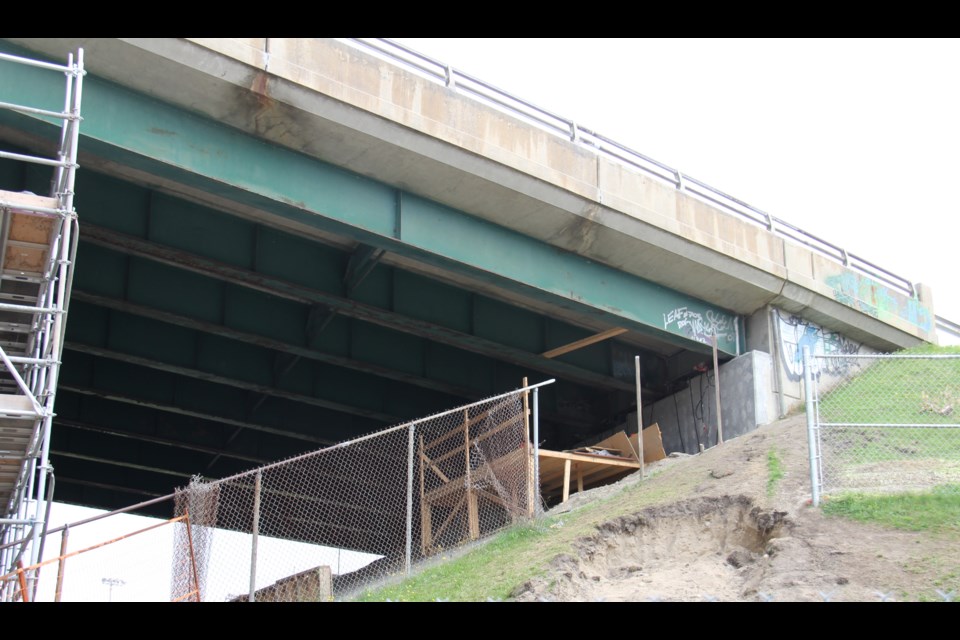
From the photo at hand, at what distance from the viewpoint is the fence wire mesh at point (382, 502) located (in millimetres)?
15203

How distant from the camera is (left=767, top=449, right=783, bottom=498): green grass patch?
16109 mm

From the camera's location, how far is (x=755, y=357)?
79.0ft

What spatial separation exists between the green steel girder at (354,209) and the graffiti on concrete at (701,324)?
0.09ft

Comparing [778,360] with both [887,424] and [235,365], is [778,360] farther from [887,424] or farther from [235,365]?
[235,365]

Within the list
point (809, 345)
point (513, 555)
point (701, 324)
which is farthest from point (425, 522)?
point (809, 345)

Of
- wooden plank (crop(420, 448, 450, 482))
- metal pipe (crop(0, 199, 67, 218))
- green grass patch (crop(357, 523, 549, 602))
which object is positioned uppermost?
metal pipe (crop(0, 199, 67, 218))

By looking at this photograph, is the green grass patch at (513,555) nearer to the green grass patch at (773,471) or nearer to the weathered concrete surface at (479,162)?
the green grass patch at (773,471)

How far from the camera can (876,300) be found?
26453 millimetres

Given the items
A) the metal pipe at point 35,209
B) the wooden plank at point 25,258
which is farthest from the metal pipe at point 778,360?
the metal pipe at point 35,209

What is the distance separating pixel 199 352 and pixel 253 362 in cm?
130

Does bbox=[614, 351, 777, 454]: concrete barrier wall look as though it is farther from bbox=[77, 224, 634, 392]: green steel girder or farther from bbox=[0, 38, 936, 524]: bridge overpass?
bbox=[77, 224, 634, 392]: green steel girder

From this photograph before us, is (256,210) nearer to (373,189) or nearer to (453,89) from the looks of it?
(373,189)

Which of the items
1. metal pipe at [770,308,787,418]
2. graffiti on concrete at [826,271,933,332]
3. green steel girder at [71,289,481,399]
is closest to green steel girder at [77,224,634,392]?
green steel girder at [71,289,481,399]

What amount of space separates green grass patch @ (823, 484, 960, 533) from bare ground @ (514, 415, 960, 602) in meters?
0.20
